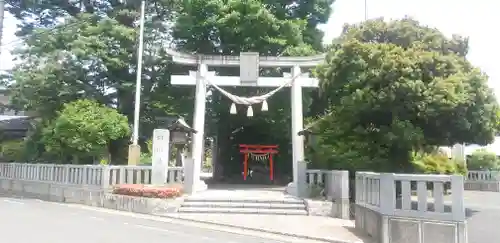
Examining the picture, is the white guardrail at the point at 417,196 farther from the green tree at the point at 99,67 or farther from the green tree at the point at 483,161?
the green tree at the point at 483,161

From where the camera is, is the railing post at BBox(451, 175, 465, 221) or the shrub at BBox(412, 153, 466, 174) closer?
the railing post at BBox(451, 175, 465, 221)

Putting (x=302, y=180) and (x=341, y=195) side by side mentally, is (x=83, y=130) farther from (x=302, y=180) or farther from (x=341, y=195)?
(x=341, y=195)

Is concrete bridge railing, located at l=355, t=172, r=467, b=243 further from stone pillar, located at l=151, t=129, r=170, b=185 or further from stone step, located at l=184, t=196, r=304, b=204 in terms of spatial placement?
stone pillar, located at l=151, t=129, r=170, b=185

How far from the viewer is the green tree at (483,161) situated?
2723 cm

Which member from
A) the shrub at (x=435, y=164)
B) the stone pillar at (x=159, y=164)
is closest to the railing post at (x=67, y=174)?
the stone pillar at (x=159, y=164)

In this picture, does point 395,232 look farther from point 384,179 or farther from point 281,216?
point 281,216

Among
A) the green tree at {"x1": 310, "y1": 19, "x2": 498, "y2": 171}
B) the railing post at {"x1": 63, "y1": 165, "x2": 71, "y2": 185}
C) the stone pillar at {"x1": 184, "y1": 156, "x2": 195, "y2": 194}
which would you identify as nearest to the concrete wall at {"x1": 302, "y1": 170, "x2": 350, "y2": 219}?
the green tree at {"x1": 310, "y1": 19, "x2": 498, "y2": 171}

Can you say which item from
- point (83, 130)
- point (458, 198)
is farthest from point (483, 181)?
point (83, 130)

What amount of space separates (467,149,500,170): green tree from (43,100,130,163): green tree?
21.2 m

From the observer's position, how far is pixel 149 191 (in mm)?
15930

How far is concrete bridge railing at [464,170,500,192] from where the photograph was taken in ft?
82.5

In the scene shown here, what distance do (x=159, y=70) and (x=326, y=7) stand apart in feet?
34.6

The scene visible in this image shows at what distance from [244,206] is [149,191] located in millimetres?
3528

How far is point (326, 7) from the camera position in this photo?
26.0 meters
